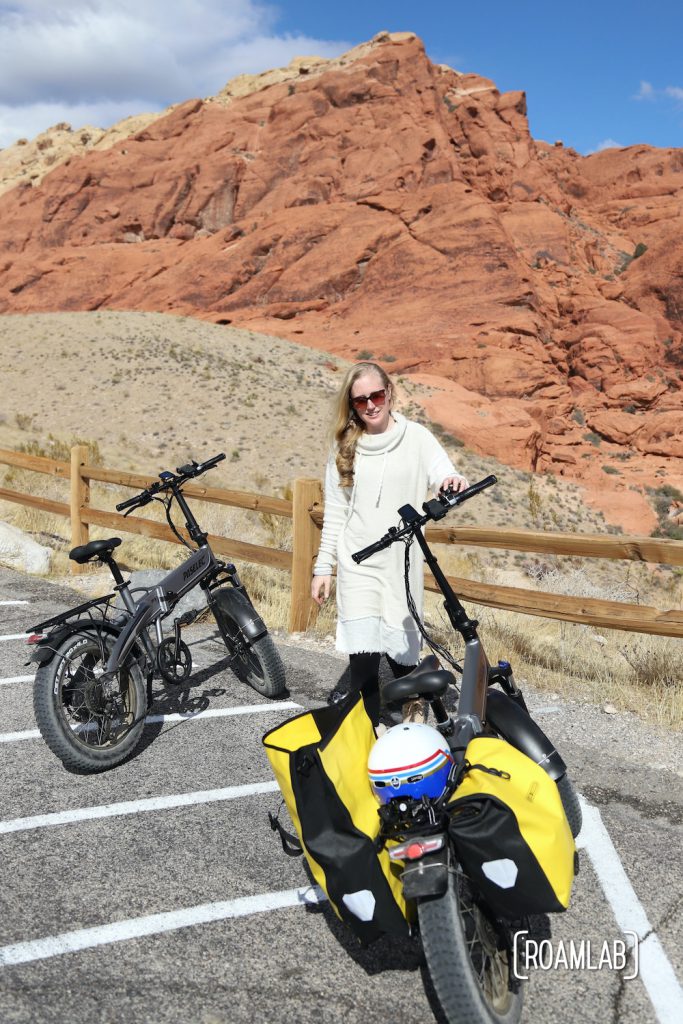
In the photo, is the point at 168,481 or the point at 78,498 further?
the point at 78,498

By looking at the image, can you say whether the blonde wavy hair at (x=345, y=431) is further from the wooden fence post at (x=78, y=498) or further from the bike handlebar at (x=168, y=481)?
the wooden fence post at (x=78, y=498)

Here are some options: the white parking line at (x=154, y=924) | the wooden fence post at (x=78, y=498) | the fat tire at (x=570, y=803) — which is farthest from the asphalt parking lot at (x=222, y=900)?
the wooden fence post at (x=78, y=498)

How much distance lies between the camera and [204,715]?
4742 millimetres

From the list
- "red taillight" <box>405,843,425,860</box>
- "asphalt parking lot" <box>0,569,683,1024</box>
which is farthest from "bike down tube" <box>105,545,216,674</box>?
"red taillight" <box>405,843,425,860</box>

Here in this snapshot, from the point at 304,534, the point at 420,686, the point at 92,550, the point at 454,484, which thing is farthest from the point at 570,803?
the point at 304,534

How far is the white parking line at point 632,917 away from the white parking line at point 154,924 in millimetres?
1088

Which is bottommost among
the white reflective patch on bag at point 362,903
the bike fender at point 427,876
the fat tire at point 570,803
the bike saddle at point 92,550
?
the fat tire at point 570,803

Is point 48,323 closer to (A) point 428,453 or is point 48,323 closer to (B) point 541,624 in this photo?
A: (B) point 541,624

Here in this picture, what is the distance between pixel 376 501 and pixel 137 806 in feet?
5.81

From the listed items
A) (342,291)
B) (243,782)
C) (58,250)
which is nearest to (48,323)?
(342,291)

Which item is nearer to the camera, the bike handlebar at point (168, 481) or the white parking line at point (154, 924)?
the white parking line at point (154, 924)

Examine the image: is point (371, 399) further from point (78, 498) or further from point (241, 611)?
point (78, 498)

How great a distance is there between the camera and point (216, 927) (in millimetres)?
2719

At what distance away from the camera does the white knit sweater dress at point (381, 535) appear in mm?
3500
